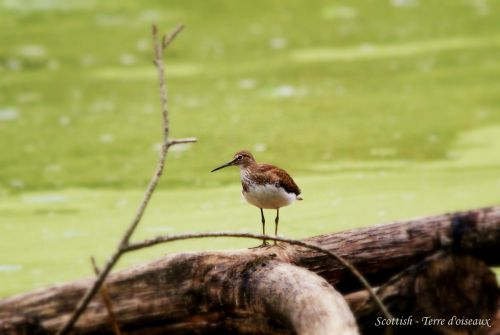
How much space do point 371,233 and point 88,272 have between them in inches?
77.1

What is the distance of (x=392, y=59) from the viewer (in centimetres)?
929

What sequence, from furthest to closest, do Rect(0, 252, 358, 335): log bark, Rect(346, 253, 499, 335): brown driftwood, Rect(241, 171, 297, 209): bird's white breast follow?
Rect(241, 171, 297, 209): bird's white breast, Rect(346, 253, 499, 335): brown driftwood, Rect(0, 252, 358, 335): log bark

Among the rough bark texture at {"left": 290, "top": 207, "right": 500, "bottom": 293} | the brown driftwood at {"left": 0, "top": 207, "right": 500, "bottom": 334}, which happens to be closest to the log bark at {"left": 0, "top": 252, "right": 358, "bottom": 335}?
the brown driftwood at {"left": 0, "top": 207, "right": 500, "bottom": 334}

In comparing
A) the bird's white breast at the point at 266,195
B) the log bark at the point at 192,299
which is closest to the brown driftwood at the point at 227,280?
the log bark at the point at 192,299

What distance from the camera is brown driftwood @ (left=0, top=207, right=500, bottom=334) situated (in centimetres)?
270

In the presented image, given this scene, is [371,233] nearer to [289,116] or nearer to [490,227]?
[490,227]

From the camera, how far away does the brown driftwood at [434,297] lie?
278 cm

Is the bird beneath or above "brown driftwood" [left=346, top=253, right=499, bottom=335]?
above

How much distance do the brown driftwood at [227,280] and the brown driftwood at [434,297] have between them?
45 mm

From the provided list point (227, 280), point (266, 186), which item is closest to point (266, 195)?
point (266, 186)

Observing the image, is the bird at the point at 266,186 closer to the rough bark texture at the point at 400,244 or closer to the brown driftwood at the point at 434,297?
the rough bark texture at the point at 400,244

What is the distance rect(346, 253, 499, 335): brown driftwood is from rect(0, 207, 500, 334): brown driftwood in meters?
0.04

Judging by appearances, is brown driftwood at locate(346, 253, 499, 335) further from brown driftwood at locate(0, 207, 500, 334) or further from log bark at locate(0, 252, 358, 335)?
log bark at locate(0, 252, 358, 335)

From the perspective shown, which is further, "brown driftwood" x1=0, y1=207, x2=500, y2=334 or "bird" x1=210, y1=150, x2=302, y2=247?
"bird" x1=210, y1=150, x2=302, y2=247
